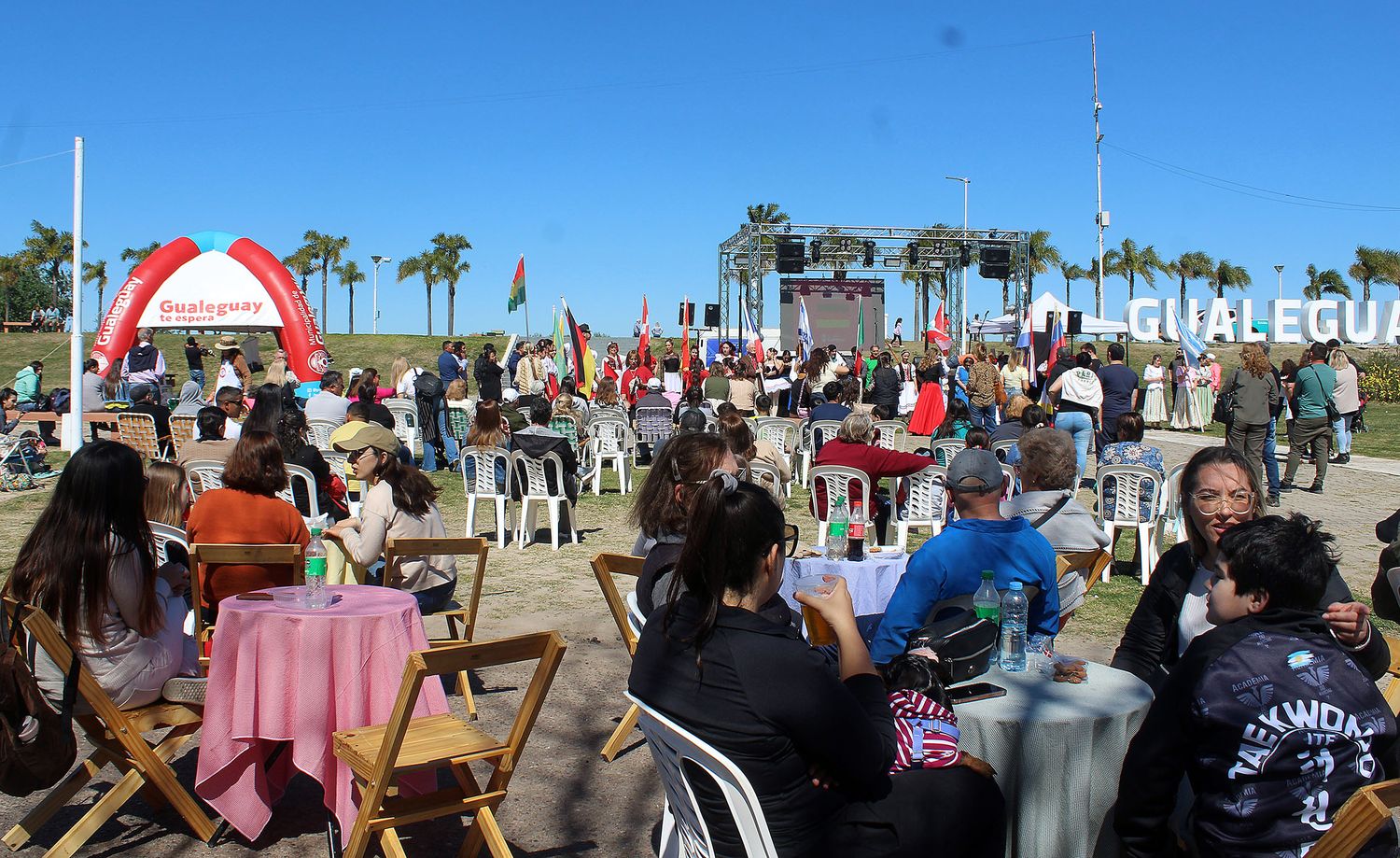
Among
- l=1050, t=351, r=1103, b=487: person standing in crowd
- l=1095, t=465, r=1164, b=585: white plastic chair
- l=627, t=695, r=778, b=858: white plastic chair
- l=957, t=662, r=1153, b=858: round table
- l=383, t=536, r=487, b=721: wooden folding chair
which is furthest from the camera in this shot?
l=1050, t=351, r=1103, b=487: person standing in crowd

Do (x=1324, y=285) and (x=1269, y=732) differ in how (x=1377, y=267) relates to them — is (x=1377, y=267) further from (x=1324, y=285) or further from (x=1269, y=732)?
(x=1269, y=732)

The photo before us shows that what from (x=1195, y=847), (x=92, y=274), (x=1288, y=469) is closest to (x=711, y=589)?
(x=1195, y=847)

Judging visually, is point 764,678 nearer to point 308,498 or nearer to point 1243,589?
point 1243,589

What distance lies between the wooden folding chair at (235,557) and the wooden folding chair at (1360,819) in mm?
3792

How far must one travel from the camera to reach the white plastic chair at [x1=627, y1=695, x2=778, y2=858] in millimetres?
2377

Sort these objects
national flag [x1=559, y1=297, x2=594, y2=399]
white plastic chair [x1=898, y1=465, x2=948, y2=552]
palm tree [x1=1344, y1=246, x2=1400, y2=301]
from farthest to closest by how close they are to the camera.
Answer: palm tree [x1=1344, y1=246, x2=1400, y2=301] < national flag [x1=559, y1=297, x2=594, y2=399] < white plastic chair [x1=898, y1=465, x2=948, y2=552]

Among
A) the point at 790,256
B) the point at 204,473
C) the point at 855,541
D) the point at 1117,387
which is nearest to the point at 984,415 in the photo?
the point at 1117,387

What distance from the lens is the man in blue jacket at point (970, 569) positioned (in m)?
3.85

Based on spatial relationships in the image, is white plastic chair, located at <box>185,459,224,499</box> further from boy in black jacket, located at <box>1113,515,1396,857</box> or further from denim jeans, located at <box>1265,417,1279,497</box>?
denim jeans, located at <box>1265,417,1279,497</box>

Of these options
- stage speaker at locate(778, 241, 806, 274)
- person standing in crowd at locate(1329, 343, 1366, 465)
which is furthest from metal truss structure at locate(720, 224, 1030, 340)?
person standing in crowd at locate(1329, 343, 1366, 465)

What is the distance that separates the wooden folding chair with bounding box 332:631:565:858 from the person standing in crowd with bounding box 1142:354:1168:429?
23139 millimetres

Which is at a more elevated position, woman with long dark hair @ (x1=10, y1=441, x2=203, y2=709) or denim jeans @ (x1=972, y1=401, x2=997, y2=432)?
denim jeans @ (x1=972, y1=401, x2=997, y2=432)

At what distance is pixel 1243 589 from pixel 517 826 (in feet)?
8.56

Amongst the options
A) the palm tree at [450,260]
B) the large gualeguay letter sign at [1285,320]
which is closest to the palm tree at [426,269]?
the palm tree at [450,260]
